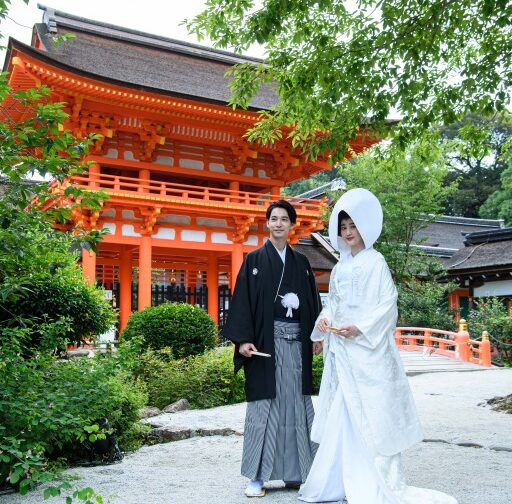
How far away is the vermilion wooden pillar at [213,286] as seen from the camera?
16906 millimetres

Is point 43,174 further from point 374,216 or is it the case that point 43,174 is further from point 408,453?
point 408,453

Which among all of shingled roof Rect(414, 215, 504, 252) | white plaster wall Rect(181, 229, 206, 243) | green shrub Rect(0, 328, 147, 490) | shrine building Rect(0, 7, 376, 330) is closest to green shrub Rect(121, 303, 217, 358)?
shrine building Rect(0, 7, 376, 330)

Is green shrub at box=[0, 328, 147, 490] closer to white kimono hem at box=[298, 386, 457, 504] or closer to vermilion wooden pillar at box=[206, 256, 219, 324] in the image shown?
white kimono hem at box=[298, 386, 457, 504]

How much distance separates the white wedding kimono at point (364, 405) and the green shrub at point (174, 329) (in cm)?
617

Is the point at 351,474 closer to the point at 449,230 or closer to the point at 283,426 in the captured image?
the point at 283,426

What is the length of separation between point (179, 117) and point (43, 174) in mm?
11284

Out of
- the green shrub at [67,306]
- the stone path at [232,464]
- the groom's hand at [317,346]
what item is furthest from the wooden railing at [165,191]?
the groom's hand at [317,346]

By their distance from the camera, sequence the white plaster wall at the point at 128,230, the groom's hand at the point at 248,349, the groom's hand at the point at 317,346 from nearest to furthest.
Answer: the groom's hand at the point at 248,349
the groom's hand at the point at 317,346
the white plaster wall at the point at 128,230

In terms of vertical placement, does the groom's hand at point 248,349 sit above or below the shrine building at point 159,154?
below

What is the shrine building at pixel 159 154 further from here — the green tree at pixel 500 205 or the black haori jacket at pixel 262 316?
the green tree at pixel 500 205

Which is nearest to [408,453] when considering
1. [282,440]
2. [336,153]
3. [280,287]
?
[282,440]

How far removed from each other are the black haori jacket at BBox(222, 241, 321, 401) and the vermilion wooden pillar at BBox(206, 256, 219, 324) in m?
12.8

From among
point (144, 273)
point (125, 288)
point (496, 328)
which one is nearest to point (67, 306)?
point (144, 273)

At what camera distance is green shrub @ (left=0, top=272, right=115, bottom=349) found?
6254mm
